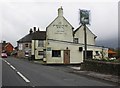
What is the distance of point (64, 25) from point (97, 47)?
8645 millimetres

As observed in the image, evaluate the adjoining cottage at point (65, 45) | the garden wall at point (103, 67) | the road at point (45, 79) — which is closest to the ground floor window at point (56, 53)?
the adjoining cottage at point (65, 45)

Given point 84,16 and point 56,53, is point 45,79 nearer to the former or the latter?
point 84,16

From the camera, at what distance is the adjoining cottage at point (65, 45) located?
50.2 meters

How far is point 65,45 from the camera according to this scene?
5088cm

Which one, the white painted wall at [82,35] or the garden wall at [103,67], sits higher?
the white painted wall at [82,35]

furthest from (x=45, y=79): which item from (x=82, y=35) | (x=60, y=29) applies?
(x=82, y=35)

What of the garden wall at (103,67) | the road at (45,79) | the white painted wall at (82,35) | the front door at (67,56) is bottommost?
the road at (45,79)

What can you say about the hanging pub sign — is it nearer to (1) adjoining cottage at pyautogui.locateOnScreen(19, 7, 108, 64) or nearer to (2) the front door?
(1) adjoining cottage at pyautogui.locateOnScreen(19, 7, 108, 64)

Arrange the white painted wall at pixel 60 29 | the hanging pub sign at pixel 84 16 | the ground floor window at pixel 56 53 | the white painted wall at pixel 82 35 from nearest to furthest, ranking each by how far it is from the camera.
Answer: the hanging pub sign at pixel 84 16 < the ground floor window at pixel 56 53 < the white painted wall at pixel 60 29 < the white painted wall at pixel 82 35

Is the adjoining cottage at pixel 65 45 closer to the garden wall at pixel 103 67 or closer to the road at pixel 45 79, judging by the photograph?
the garden wall at pixel 103 67

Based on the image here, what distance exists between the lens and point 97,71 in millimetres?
27266

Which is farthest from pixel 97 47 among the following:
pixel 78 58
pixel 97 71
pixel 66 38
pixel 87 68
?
pixel 97 71

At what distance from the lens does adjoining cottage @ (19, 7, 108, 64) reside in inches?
1978

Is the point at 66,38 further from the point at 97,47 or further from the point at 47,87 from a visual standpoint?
the point at 47,87
